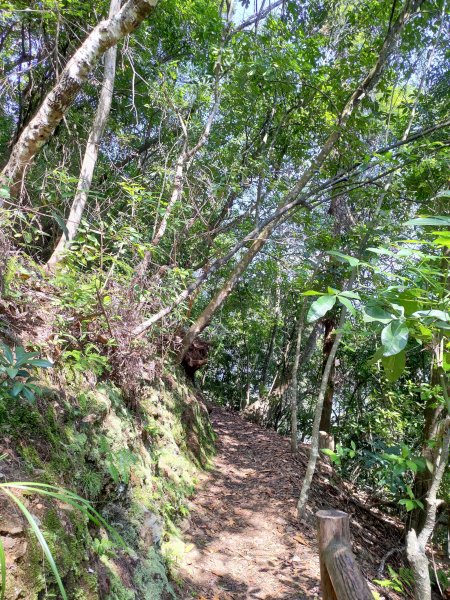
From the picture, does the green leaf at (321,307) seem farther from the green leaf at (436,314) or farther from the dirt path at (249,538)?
the dirt path at (249,538)

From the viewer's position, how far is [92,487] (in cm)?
286

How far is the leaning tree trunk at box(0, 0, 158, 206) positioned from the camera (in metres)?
3.39

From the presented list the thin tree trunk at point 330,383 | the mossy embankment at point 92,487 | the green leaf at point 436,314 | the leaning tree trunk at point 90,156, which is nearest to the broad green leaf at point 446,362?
the green leaf at point 436,314

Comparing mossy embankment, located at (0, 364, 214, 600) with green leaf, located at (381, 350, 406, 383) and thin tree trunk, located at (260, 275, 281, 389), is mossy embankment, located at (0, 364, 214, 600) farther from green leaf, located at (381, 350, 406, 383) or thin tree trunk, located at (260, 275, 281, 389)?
thin tree trunk, located at (260, 275, 281, 389)

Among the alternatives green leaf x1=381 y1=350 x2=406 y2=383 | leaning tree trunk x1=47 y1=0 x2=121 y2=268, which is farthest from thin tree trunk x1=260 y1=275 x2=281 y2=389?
green leaf x1=381 y1=350 x2=406 y2=383

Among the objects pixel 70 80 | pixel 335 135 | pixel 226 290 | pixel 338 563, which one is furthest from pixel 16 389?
pixel 335 135

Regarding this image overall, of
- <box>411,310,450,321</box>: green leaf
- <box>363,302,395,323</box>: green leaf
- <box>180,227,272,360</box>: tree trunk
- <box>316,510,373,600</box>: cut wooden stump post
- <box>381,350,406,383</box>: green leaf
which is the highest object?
<box>180,227,272,360</box>: tree trunk

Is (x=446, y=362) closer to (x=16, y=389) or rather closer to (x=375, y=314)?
(x=375, y=314)

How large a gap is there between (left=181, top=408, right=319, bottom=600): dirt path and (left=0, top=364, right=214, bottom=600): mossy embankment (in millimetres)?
334

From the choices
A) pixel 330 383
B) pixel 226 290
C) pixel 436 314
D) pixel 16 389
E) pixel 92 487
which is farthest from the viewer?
pixel 330 383

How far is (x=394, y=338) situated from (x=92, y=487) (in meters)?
2.47

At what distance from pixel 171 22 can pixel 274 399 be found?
973 centimetres

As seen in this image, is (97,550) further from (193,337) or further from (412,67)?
(412,67)

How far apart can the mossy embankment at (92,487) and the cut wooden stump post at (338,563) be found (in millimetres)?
1269
